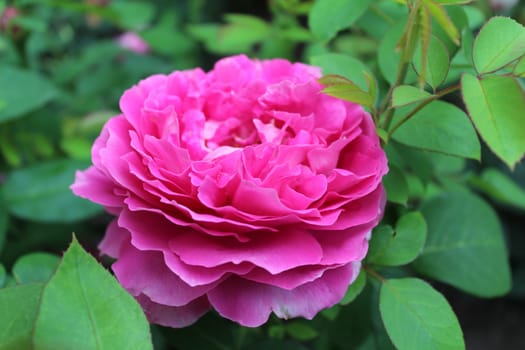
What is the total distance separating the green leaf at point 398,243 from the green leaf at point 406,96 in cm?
11

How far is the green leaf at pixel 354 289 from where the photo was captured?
0.43 meters

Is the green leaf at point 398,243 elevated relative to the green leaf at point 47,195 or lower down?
elevated

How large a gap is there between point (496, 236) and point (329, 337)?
198 mm

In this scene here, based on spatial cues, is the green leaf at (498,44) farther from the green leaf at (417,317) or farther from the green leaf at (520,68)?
the green leaf at (417,317)

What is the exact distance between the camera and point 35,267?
53cm

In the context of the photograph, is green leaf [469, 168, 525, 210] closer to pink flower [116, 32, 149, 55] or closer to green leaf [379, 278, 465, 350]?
green leaf [379, 278, 465, 350]

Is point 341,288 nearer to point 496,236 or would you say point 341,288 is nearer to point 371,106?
point 371,106

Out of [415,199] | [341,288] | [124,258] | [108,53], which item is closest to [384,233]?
[341,288]

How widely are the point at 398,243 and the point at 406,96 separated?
13cm

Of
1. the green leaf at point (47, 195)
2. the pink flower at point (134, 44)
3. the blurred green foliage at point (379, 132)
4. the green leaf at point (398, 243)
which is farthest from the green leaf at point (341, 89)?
the pink flower at point (134, 44)

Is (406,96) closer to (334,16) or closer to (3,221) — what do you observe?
(334,16)

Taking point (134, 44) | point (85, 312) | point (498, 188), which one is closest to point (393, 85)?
point (85, 312)

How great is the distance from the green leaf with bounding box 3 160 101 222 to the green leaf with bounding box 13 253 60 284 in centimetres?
13

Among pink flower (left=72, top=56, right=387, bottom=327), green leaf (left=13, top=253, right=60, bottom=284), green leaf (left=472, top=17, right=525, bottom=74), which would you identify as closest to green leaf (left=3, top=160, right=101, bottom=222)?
green leaf (left=13, top=253, right=60, bottom=284)
